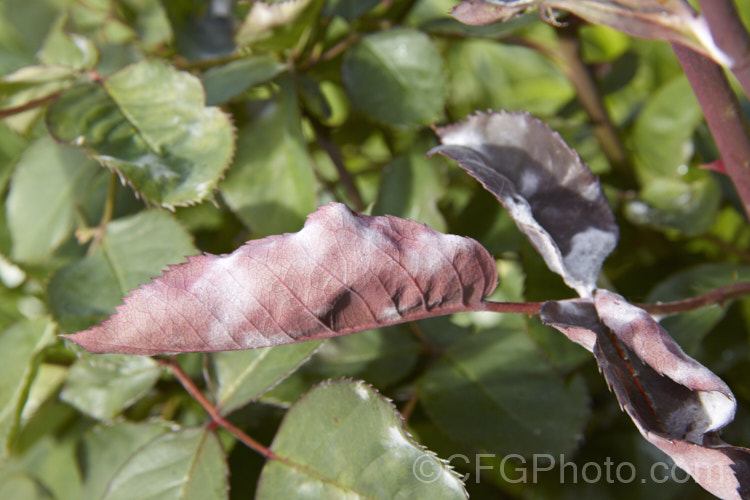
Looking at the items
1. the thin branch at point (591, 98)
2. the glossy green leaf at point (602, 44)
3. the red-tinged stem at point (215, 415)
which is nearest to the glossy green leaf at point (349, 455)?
the red-tinged stem at point (215, 415)

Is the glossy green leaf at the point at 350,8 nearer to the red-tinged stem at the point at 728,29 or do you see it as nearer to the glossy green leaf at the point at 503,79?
the glossy green leaf at the point at 503,79

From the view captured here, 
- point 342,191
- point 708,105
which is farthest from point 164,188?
point 708,105

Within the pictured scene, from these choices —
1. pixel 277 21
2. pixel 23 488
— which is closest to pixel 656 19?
pixel 277 21

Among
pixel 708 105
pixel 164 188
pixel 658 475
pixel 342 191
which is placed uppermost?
pixel 708 105

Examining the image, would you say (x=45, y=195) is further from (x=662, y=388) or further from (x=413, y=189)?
(x=662, y=388)

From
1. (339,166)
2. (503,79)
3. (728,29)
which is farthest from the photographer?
(503,79)

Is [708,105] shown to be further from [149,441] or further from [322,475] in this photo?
[149,441]

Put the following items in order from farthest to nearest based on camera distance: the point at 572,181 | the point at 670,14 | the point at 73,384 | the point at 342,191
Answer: the point at 342,191 → the point at 73,384 → the point at 572,181 → the point at 670,14
